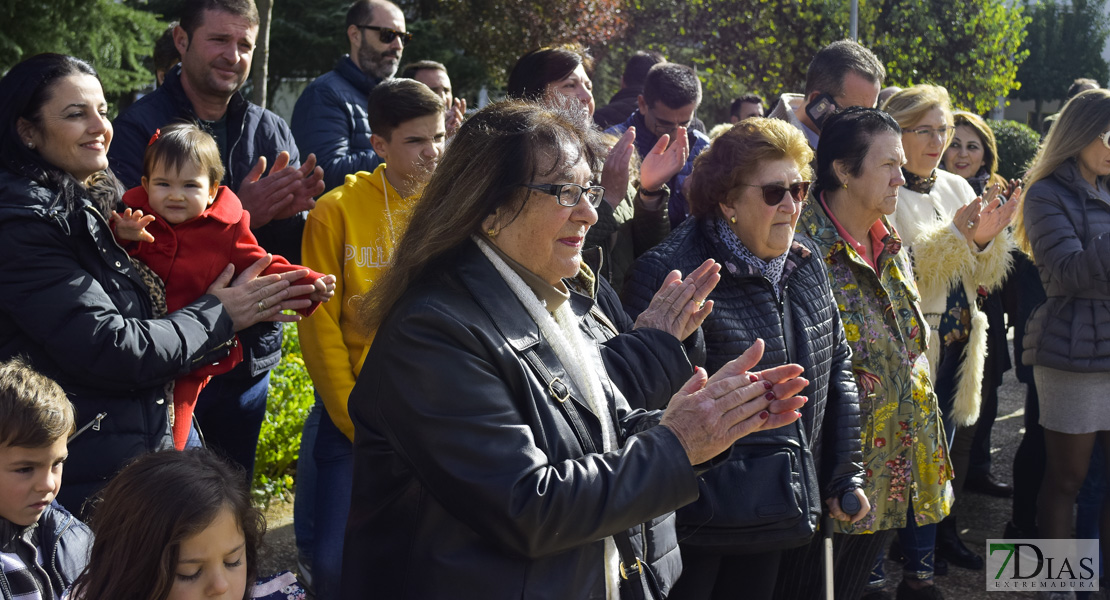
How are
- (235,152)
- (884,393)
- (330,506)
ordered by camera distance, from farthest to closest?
(235,152) < (884,393) < (330,506)

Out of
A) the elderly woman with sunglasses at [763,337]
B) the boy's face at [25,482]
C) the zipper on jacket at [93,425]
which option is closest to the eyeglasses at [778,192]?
the elderly woman with sunglasses at [763,337]

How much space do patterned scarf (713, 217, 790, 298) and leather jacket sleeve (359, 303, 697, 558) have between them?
4.83ft

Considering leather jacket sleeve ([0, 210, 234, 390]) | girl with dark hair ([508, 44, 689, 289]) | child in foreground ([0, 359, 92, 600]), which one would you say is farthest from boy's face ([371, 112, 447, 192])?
child in foreground ([0, 359, 92, 600])

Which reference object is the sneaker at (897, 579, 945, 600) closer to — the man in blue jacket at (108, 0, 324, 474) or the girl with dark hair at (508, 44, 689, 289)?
the girl with dark hair at (508, 44, 689, 289)

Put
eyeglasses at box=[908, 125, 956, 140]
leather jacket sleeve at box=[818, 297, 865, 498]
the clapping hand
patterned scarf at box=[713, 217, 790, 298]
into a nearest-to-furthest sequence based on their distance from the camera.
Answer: the clapping hand < patterned scarf at box=[713, 217, 790, 298] < leather jacket sleeve at box=[818, 297, 865, 498] < eyeglasses at box=[908, 125, 956, 140]

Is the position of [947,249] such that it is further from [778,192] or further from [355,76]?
[355,76]

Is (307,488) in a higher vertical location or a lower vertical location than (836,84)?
lower

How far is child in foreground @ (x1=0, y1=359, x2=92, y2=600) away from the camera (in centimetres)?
235

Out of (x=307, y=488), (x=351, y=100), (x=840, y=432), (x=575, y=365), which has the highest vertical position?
(x=351, y=100)

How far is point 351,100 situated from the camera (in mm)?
4836

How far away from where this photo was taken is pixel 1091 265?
4648 millimetres

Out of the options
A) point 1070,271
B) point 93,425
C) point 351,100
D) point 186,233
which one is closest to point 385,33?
point 351,100

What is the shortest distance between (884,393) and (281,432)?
3162 millimetres

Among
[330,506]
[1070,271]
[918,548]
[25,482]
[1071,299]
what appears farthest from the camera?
[1071,299]
